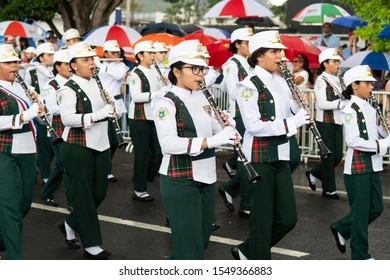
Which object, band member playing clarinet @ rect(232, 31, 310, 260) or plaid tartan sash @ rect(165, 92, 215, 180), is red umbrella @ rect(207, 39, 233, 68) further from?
plaid tartan sash @ rect(165, 92, 215, 180)

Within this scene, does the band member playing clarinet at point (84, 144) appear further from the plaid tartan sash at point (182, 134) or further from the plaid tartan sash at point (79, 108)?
the plaid tartan sash at point (182, 134)

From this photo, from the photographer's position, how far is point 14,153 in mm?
7891

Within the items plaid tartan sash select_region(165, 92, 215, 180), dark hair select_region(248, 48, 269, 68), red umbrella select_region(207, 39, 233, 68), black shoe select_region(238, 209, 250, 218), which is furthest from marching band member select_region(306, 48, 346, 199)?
red umbrella select_region(207, 39, 233, 68)

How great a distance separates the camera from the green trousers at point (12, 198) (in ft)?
25.3

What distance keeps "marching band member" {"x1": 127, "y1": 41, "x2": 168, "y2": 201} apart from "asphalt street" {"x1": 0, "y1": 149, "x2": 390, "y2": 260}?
328mm

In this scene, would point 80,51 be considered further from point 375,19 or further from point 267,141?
point 375,19

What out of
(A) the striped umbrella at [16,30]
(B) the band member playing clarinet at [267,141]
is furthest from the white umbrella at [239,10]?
(B) the band member playing clarinet at [267,141]

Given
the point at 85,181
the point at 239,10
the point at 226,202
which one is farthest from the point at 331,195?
the point at 239,10

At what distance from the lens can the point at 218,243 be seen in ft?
30.0

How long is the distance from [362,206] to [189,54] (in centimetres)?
234

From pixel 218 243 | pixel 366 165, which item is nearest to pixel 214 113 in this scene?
pixel 366 165

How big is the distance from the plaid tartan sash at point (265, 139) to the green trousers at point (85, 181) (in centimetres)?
190

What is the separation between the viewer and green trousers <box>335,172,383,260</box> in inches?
316

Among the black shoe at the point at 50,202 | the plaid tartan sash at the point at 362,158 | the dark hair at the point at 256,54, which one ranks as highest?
the dark hair at the point at 256,54
